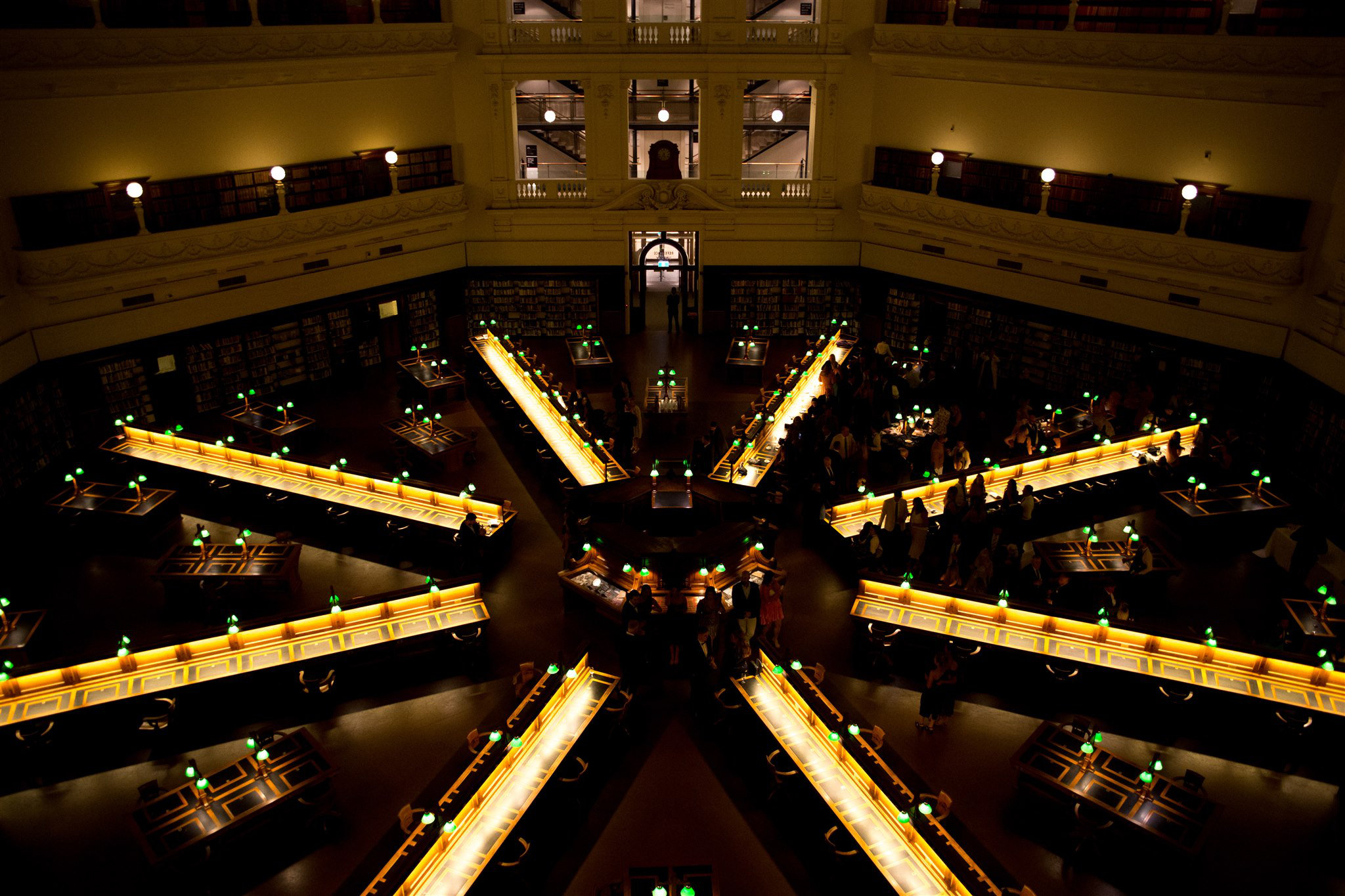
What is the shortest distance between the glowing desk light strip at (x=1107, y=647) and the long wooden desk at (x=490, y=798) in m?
3.60

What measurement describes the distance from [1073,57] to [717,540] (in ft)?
38.5

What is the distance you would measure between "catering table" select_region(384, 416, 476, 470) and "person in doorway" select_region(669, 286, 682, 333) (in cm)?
743

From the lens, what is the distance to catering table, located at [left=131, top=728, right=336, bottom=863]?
8797 mm

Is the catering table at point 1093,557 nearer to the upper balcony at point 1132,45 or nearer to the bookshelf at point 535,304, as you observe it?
the upper balcony at point 1132,45

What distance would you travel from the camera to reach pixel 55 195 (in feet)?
52.6

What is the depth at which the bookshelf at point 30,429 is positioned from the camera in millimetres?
15500

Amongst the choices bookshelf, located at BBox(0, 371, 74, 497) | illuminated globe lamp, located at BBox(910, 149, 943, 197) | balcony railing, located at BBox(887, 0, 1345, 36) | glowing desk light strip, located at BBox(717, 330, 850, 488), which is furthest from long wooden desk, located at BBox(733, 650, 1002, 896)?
balcony railing, located at BBox(887, 0, 1345, 36)

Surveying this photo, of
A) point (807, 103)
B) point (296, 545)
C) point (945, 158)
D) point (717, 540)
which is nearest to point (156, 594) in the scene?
point (296, 545)

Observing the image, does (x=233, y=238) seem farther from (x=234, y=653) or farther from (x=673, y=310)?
(x=234, y=653)

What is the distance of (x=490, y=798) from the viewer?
29.5 feet

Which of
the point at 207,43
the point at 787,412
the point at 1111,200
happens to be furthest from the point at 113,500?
the point at 1111,200

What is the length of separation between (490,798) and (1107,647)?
6.90 metres

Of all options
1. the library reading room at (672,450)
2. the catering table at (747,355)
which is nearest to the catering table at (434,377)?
the library reading room at (672,450)

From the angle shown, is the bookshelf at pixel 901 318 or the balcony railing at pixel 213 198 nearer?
the balcony railing at pixel 213 198
